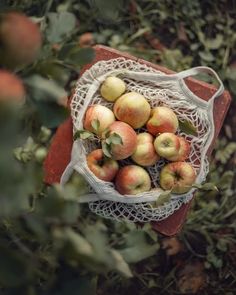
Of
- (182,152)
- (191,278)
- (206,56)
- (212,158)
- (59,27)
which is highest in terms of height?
(59,27)

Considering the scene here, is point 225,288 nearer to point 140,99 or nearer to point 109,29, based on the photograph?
point 140,99

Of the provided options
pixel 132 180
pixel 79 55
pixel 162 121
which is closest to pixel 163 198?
pixel 132 180

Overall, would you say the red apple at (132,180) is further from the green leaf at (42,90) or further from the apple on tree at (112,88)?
the green leaf at (42,90)

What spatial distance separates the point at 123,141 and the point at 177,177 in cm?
17

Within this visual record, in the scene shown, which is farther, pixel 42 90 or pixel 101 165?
pixel 101 165

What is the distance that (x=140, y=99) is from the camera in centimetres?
136

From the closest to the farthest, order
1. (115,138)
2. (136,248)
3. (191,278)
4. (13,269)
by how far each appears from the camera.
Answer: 1. (13,269)
2. (136,248)
3. (115,138)
4. (191,278)

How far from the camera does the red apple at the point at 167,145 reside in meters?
1.33

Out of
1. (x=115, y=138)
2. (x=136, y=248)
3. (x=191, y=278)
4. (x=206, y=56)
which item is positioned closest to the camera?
(x=136, y=248)

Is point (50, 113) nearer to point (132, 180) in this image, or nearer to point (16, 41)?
point (16, 41)

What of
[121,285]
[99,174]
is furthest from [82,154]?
[121,285]

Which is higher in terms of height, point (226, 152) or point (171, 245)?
point (226, 152)

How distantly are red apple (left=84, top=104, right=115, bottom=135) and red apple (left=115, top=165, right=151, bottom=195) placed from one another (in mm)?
109

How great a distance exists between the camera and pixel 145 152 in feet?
4.44
